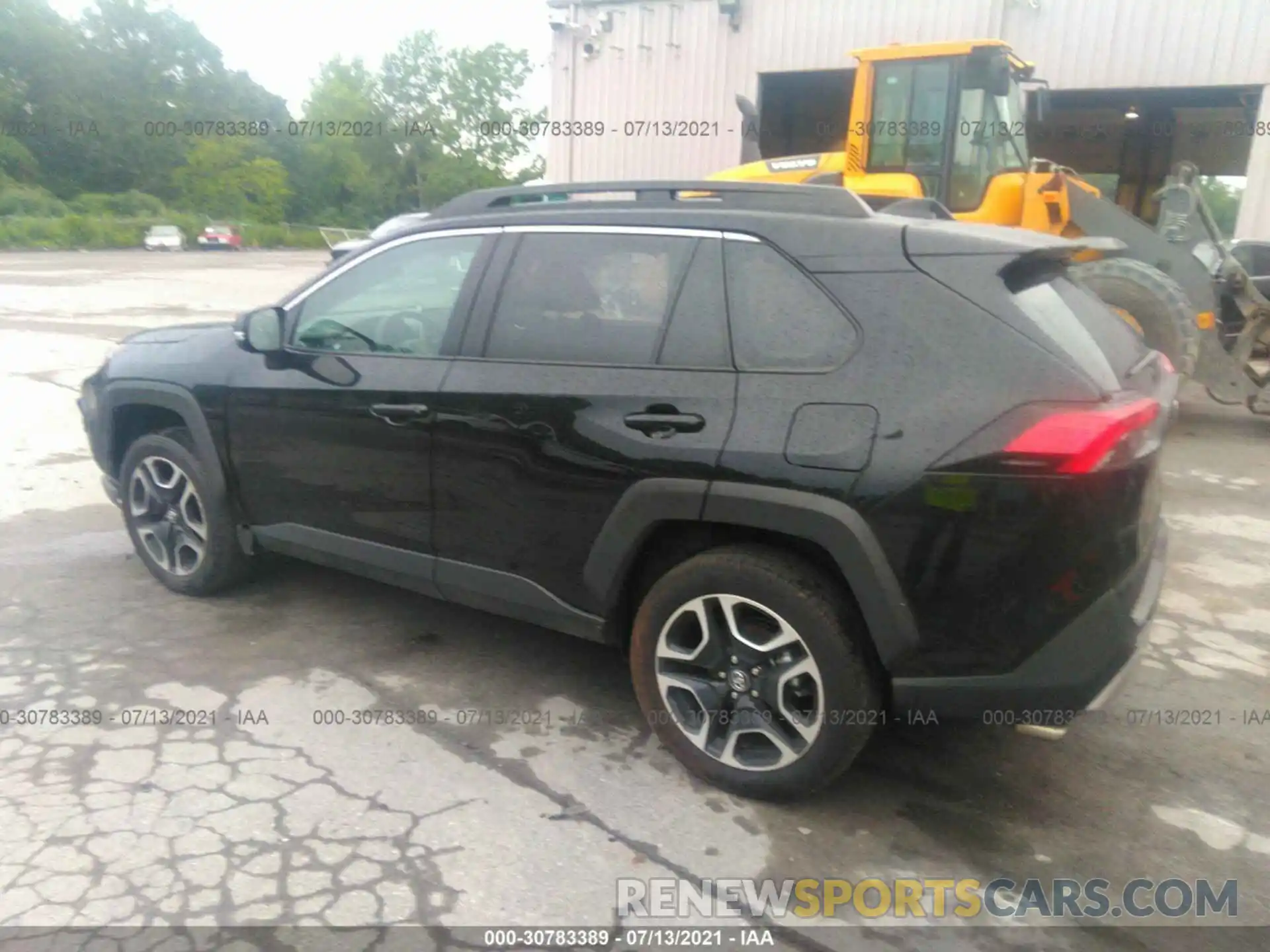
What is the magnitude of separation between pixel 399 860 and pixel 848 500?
1598mm

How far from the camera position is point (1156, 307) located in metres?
7.30

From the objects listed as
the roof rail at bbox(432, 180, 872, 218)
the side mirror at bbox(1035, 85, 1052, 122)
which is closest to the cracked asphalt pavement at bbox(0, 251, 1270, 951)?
the roof rail at bbox(432, 180, 872, 218)

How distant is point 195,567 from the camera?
430 cm

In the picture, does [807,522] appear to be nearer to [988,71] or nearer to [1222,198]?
[988,71]

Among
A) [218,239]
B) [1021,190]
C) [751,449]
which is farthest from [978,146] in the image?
[218,239]

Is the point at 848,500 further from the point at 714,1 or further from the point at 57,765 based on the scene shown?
the point at 714,1

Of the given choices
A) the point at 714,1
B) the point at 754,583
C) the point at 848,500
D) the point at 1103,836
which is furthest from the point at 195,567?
the point at 714,1

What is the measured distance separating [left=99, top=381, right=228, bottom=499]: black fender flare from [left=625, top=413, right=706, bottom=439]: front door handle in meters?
2.10

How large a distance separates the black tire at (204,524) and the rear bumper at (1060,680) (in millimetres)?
2953

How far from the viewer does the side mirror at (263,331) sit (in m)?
3.85

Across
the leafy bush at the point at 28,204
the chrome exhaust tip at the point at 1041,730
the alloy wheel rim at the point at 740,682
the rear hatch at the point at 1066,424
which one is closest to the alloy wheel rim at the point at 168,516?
the alloy wheel rim at the point at 740,682

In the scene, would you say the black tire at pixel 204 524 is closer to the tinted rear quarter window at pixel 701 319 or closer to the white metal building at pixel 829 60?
the tinted rear quarter window at pixel 701 319

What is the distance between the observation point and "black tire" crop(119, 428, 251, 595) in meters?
4.16

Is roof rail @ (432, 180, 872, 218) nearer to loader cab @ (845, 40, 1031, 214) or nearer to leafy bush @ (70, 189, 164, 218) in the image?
loader cab @ (845, 40, 1031, 214)
